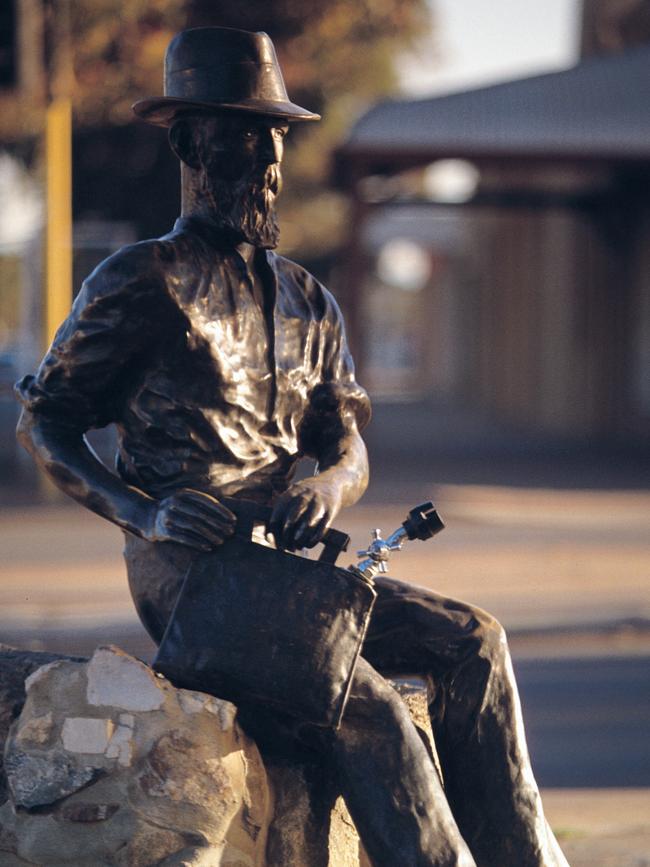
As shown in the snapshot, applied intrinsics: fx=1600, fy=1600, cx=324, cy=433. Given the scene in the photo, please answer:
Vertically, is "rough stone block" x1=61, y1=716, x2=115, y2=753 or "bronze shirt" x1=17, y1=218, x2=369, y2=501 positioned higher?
"bronze shirt" x1=17, y1=218, x2=369, y2=501

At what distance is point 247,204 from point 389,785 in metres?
1.25

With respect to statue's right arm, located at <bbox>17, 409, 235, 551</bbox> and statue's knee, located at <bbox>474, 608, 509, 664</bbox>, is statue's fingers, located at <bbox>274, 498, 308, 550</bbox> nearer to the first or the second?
statue's right arm, located at <bbox>17, 409, 235, 551</bbox>

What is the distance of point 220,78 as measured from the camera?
11.0 feet

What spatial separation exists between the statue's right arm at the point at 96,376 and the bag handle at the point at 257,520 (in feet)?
0.35

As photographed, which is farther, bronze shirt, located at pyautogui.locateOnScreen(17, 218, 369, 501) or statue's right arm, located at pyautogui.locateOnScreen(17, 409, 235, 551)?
bronze shirt, located at pyautogui.locateOnScreen(17, 218, 369, 501)

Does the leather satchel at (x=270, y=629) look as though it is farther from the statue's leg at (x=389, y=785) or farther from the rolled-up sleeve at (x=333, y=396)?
the rolled-up sleeve at (x=333, y=396)

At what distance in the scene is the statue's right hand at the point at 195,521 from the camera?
3.16 m

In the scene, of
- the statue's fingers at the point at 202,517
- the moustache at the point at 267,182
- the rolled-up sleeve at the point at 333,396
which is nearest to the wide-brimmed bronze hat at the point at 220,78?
the moustache at the point at 267,182

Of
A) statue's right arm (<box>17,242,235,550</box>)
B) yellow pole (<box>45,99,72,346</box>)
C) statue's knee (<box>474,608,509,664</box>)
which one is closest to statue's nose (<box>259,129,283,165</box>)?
statue's right arm (<box>17,242,235,550</box>)

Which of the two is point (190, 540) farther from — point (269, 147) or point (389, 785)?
point (269, 147)

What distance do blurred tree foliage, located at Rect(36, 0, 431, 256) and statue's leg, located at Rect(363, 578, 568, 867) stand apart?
17652 millimetres

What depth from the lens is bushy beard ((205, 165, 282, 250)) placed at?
11.2 ft

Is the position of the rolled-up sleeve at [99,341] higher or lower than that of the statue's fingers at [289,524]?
higher

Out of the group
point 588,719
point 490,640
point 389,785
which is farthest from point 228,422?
point 588,719
